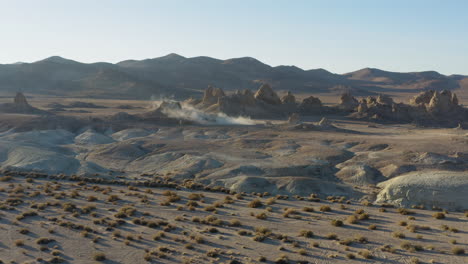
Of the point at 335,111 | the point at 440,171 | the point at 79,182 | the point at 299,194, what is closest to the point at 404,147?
the point at 440,171

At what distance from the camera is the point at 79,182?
34.7m

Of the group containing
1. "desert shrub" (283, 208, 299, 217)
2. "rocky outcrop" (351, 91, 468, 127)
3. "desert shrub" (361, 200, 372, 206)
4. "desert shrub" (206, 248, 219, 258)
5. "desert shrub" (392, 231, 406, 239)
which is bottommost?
"desert shrub" (361, 200, 372, 206)

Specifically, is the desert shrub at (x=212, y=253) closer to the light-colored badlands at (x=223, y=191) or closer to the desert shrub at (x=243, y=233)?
the light-colored badlands at (x=223, y=191)

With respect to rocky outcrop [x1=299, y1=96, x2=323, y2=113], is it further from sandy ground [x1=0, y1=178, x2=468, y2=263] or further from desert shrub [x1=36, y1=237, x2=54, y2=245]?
desert shrub [x1=36, y1=237, x2=54, y2=245]

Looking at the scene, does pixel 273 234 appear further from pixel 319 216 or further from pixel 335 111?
pixel 335 111

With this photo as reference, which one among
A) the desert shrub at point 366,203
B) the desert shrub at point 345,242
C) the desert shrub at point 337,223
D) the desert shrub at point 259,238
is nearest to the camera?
the desert shrub at point 345,242

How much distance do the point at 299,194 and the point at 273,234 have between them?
1134cm

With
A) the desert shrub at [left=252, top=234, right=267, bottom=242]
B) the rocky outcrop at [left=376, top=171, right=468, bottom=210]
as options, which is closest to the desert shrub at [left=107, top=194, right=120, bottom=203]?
the desert shrub at [left=252, top=234, right=267, bottom=242]

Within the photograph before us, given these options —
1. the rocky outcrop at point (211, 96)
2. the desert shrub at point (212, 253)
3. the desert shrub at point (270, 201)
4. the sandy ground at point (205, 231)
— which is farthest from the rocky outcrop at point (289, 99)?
the desert shrub at point (212, 253)

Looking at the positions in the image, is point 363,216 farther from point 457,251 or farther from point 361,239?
point 457,251

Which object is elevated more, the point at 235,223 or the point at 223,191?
the point at 235,223

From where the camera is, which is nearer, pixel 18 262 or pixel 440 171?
pixel 18 262

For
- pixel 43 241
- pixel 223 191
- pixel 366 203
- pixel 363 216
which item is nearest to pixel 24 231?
pixel 43 241

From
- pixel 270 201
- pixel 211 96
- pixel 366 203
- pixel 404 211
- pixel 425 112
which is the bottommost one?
pixel 366 203
